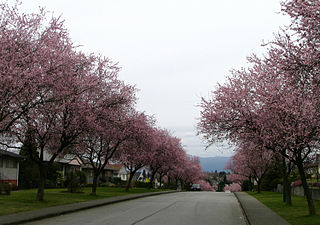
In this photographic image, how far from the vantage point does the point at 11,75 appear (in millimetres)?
14570

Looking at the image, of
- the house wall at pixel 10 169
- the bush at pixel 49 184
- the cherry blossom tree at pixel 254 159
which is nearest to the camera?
the cherry blossom tree at pixel 254 159

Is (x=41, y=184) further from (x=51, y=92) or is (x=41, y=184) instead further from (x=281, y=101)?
(x=281, y=101)

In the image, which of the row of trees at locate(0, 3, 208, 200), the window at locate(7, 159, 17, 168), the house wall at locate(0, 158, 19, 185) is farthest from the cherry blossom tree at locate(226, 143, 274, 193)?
the window at locate(7, 159, 17, 168)

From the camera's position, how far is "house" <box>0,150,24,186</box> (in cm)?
3979

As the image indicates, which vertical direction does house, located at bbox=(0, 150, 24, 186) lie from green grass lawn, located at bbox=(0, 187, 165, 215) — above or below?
above

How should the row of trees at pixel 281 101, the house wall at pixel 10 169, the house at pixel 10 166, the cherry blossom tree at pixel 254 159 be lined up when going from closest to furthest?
the row of trees at pixel 281 101 < the cherry blossom tree at pixel 254 159 < the house at pixel 10 166 < the house wall at pixel 10 169

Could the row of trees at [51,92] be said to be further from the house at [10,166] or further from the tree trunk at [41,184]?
the house at [10,166]

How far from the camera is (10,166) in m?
42.0

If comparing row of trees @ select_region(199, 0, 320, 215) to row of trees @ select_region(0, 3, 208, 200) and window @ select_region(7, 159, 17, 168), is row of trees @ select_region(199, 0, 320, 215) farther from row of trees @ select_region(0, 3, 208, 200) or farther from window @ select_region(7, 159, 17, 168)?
window @ select_region(7, 159, 17, 168)

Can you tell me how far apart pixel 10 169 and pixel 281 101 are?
114 feet

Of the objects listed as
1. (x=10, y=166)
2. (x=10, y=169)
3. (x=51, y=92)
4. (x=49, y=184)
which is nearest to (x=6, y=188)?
(x=51, y=92)

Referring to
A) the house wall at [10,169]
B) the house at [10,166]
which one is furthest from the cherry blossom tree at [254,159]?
the house wall at [10,169]

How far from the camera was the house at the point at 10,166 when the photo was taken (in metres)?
39.8

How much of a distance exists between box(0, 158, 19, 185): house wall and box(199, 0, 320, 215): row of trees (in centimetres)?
2810
